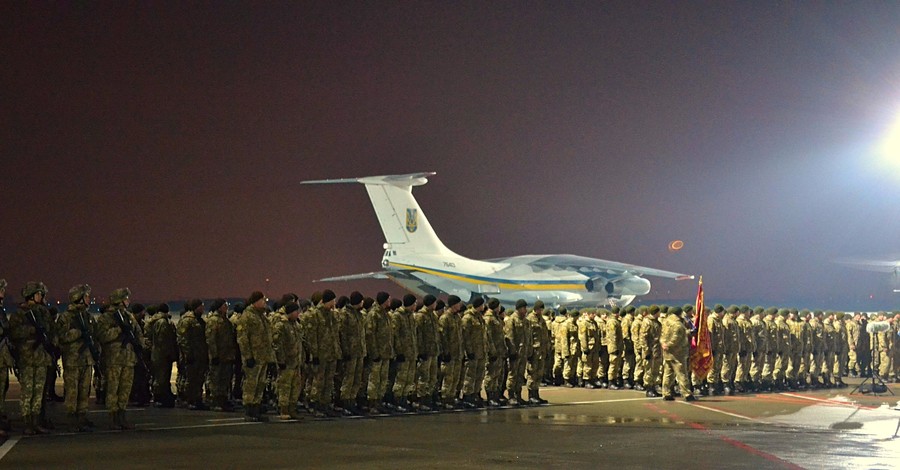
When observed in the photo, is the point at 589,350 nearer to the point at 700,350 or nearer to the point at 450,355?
the point at 700,350

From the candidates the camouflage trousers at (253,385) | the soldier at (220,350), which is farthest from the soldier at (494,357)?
the camouflage trousers at (253,385)

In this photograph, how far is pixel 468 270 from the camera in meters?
34.6

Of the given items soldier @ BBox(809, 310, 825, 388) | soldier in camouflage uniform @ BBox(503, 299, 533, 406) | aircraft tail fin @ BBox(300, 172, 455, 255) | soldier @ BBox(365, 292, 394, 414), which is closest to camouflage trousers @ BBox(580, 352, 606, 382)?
soldier in camouflage uniform @ BBox(503, 299, 533, 406)

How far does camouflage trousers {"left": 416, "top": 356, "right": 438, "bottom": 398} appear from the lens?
14188 mm

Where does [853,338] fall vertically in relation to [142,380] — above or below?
above

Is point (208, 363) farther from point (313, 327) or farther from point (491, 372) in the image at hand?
point (491, 372)

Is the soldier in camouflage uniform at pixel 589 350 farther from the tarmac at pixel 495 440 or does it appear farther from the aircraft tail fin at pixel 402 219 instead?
the aircraft tail fin at pixel 402 219

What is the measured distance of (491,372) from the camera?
15.1 m

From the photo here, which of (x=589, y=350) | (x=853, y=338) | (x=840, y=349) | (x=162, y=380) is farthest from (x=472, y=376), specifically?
(x=853, y=338)

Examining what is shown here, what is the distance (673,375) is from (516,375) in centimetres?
284

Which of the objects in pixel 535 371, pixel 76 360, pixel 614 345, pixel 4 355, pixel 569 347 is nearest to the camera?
pixel 4 355

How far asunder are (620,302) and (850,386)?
568 inches

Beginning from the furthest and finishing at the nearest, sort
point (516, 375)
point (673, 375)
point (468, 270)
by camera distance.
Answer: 1. point (468, 270)
2. point (673, 375)
3. point (516, 375)

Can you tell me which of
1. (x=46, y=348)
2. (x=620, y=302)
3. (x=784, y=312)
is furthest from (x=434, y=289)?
(x=46, y=348)
